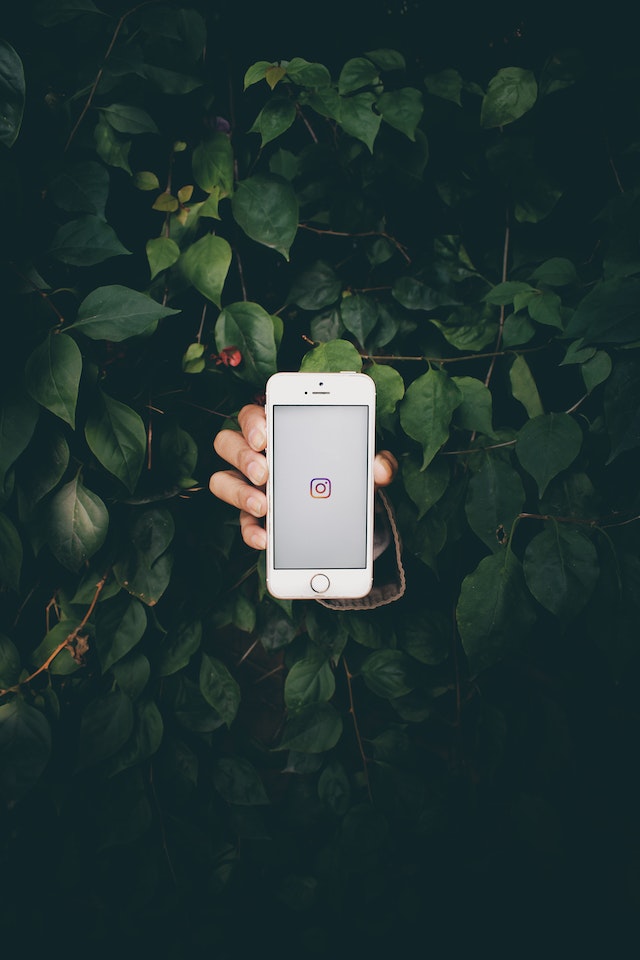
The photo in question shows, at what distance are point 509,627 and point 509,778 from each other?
445mm

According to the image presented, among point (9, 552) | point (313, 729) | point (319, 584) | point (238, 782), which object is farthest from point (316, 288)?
point (238, 782)

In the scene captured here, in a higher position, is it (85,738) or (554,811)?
(85,738)

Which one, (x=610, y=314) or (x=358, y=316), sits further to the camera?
(x=358, y=316)

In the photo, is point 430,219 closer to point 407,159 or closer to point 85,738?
point 407,159

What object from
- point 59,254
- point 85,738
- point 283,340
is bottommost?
point 85,738

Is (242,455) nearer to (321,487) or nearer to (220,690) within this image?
(321,487)

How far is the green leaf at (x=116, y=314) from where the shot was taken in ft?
2.41

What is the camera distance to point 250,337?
842 millimetres

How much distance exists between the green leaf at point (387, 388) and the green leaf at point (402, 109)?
0.28m

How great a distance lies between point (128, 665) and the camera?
96 cm

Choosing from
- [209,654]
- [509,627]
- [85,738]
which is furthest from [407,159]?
[85,738]

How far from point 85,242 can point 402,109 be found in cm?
42

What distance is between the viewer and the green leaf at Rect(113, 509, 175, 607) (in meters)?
0.89

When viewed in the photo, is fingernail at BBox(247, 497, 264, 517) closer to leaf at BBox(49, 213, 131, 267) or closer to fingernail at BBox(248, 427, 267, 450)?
fingernail at BBox(248, 427, 267, 450)
